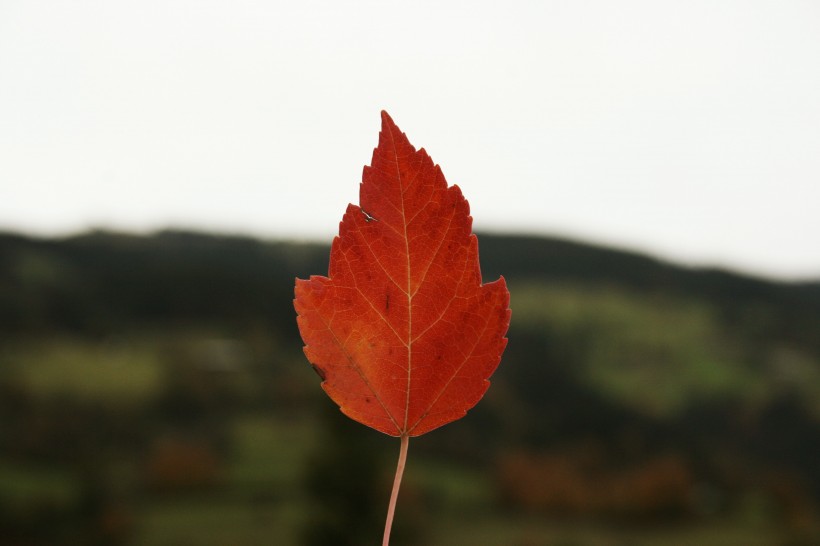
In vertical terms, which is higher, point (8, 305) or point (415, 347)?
point (415, 347)

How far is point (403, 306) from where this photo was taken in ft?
2.49

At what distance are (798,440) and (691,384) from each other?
6.91 metres

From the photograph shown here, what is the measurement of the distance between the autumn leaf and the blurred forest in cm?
3252

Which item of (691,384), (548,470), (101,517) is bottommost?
(101,517)

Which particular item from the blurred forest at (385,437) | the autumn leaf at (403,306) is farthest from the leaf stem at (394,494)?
the blurred forest at (385,437)

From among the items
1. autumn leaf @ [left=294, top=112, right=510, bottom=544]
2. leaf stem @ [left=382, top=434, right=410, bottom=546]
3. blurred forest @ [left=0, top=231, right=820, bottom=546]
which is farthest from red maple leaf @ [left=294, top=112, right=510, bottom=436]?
blurred forest @ [left=0, top=231, right=820, bottom=546]

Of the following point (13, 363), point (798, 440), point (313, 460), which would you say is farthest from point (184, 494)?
point (798, 440)

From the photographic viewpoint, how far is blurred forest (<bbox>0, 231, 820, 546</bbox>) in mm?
35344

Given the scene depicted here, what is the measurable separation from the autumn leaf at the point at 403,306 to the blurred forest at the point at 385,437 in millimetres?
32523

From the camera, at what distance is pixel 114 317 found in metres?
37.6

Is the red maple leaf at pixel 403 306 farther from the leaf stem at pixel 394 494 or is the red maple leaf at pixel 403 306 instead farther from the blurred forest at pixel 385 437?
the blurred forest at pixel 385 437

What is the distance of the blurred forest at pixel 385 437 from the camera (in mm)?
35344

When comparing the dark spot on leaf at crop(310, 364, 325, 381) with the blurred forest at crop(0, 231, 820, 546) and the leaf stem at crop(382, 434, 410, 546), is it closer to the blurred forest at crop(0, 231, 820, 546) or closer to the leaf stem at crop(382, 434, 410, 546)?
the leaf stem at crop(382, 434, 410, 546)

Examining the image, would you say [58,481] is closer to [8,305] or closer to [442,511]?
[8,305]
